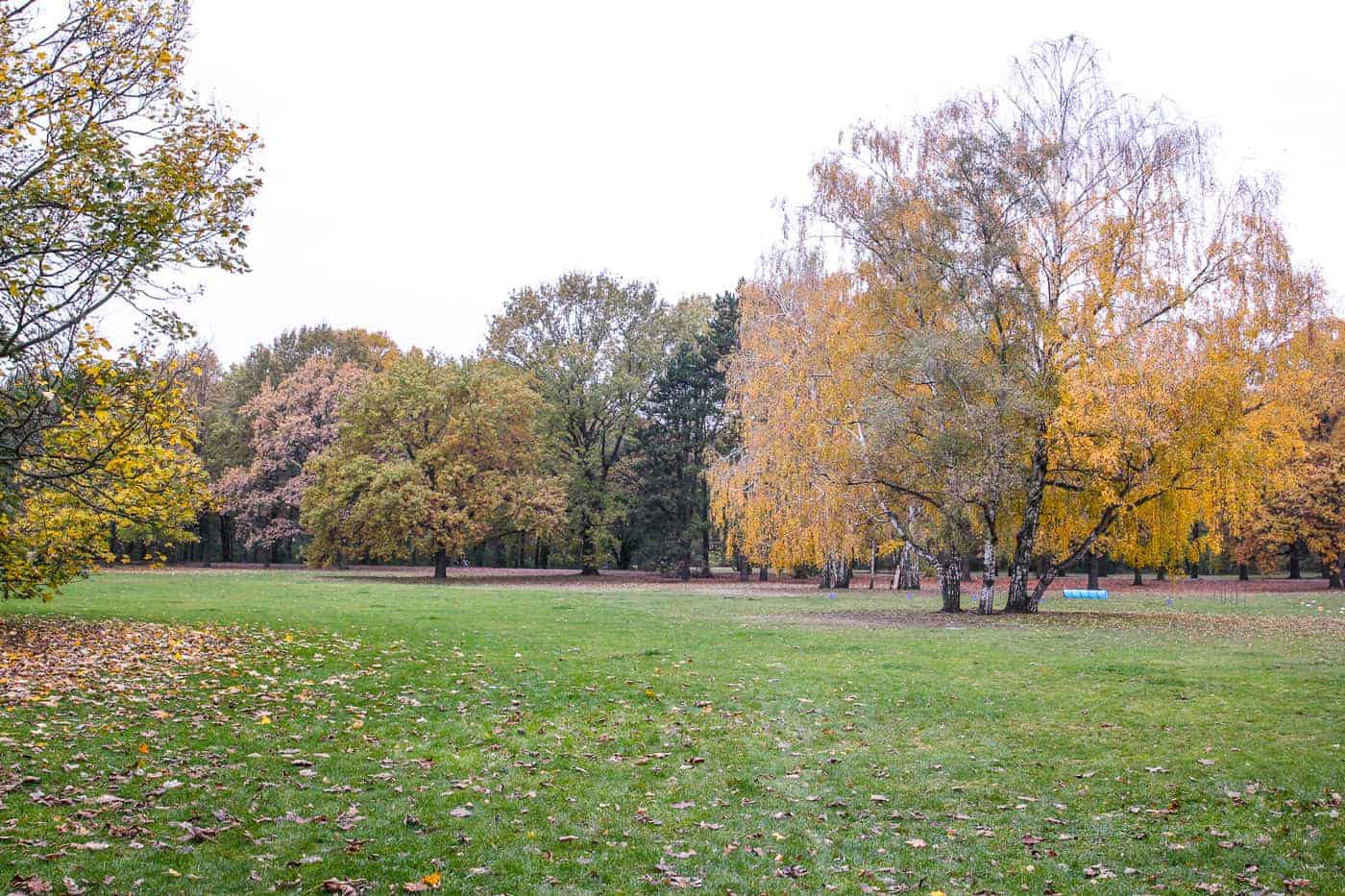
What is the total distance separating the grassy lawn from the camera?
20.0 ft

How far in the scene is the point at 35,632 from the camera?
15977 mm

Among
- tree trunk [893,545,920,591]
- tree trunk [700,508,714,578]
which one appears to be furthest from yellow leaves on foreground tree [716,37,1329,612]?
tree trunk [700,508,714,578]

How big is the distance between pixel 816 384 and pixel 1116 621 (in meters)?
11.3

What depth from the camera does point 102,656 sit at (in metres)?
13.5

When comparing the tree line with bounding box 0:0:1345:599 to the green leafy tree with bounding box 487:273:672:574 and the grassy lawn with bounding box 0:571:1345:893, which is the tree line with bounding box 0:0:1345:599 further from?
the grassy lawn with bounding box 0:571:1345:893

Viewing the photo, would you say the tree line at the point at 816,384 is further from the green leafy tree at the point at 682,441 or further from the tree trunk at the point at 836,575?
the tree trunk at the point at 836,575

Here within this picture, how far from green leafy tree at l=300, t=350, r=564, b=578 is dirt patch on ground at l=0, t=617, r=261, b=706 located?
25.9 metres

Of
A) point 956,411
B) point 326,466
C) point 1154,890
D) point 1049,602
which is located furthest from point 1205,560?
point 1154,890

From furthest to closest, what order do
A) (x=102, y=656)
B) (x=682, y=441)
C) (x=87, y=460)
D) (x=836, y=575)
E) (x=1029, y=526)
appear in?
(x=682, y=441) < (x=836, y=575) < (x=1029, y=526) < (x=102, y=656) < (x=87, y=460)

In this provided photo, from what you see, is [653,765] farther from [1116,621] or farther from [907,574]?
[907,574]

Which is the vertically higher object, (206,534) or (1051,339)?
(1051,339)

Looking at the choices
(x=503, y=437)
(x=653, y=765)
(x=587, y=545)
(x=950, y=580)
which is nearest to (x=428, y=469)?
(x=503, y=437)

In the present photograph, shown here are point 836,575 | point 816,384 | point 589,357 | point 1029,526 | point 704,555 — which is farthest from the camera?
point 704,555

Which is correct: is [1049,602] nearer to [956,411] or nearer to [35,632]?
[956,411]
